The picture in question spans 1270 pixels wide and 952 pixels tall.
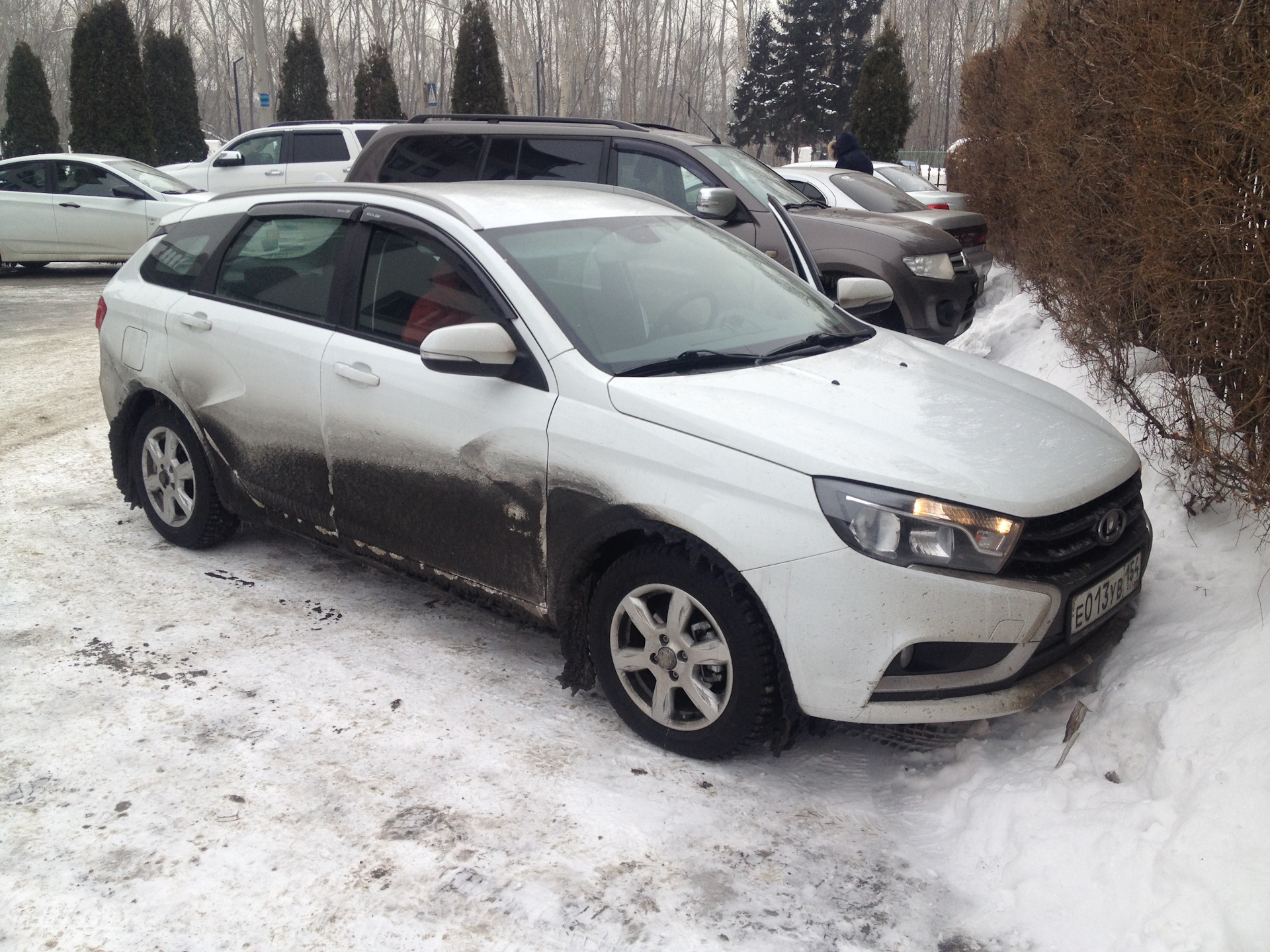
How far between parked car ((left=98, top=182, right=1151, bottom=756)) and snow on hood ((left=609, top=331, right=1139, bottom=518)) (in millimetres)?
11

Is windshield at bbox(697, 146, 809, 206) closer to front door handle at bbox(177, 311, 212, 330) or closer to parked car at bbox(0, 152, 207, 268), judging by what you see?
front door handle at bbox(177, 311, 212, 330)

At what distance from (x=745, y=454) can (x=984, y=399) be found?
1.06 metres

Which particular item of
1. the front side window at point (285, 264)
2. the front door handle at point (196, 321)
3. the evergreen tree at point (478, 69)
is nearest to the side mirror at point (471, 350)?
the front side window at point (285, 264)

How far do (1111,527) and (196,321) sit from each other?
3.75 meters

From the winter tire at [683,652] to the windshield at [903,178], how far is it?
13867mm

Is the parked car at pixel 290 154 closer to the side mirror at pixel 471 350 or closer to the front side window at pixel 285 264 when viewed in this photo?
the front side window at pixel 285 264

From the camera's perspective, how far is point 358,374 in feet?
13.6

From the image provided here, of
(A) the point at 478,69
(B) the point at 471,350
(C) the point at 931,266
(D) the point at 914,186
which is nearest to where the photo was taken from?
(B) the point at 471,350

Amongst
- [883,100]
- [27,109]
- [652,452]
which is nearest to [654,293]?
[652,452]

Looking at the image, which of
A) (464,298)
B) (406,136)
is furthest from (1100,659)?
(406,136)

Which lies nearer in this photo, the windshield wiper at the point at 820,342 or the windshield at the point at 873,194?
the windshield wiper at the point at 820,342

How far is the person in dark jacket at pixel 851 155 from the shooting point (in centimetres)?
1357

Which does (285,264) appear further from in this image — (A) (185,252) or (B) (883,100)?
(B) (883,100)

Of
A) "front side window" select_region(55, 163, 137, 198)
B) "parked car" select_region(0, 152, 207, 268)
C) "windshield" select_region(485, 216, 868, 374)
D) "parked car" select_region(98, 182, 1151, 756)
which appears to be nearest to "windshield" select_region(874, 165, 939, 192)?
"parked car" select_region(0, 152, 207, 268)
